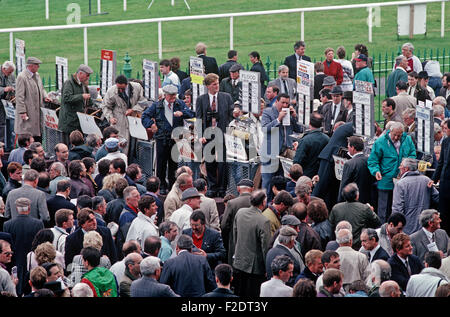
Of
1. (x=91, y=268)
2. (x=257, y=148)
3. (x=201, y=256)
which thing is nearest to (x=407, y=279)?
(x=201, y=256)

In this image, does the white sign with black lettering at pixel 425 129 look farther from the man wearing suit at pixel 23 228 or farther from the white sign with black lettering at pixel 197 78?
the man wearing suit at pixel 23 228

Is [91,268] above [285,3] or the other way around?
the other way around

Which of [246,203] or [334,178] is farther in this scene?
[334,178]

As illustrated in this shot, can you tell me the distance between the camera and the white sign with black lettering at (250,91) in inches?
659

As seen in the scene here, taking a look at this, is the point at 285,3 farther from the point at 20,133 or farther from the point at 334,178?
the point at 334,178

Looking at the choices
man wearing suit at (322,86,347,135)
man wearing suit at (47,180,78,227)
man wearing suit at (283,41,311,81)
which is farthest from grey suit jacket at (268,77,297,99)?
man wearing suit at (47,180,78,227)

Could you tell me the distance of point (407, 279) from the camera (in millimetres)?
12016

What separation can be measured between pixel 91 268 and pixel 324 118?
6705 millimetres

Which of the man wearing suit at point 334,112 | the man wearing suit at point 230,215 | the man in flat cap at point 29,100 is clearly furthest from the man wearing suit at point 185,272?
the man in flat cap at point 29,100

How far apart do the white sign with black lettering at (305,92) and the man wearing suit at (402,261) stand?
5270 mm

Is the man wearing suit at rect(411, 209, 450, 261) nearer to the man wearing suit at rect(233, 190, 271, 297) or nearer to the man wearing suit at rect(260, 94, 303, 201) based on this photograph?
the man wearing suit at rect(233, 190, 271, 297)

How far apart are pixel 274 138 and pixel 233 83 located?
9.61 ft

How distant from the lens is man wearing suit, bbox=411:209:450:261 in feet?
42.0

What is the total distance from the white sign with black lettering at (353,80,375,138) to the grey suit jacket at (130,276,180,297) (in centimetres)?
507
